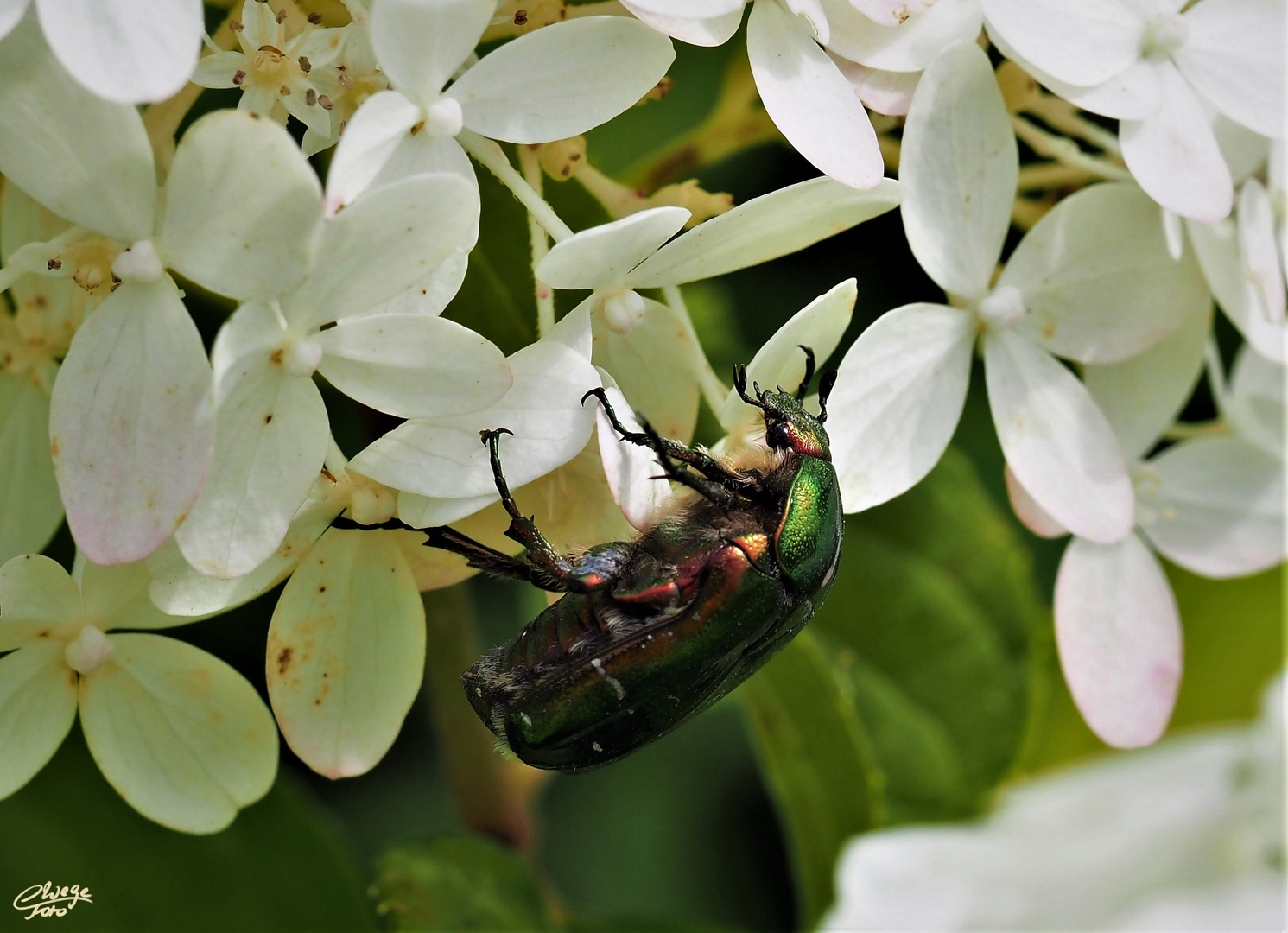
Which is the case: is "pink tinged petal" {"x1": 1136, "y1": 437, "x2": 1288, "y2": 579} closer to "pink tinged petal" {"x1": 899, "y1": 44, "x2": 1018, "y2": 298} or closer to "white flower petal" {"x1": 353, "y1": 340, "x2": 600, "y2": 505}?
"pink tinged petal" {"x1": 899, "y1": 44, "x2": 1018, "y2": 298}

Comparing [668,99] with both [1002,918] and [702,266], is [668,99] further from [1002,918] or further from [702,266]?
[1002,918]

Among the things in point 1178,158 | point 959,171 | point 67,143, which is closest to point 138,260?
point 67,143

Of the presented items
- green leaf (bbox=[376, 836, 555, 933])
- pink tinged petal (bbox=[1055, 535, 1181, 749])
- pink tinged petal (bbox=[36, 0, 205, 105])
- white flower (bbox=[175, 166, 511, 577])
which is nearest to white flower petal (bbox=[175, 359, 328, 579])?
white flower (bbox=[175, 166, 511, 577])

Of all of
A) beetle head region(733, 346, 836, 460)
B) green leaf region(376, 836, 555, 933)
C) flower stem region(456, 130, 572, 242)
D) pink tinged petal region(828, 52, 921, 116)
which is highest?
pink tinged petal region(828, 52, 921, 116)

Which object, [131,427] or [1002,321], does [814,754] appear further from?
[131,427]

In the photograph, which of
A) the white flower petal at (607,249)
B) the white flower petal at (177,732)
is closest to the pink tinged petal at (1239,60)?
the white flower petal at (607,249)

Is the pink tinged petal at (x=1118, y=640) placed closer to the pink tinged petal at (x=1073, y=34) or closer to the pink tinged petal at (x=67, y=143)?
the pink tinged petal at (x=1073, y=34)

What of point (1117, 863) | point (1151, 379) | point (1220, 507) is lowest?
point (1117, 863)
